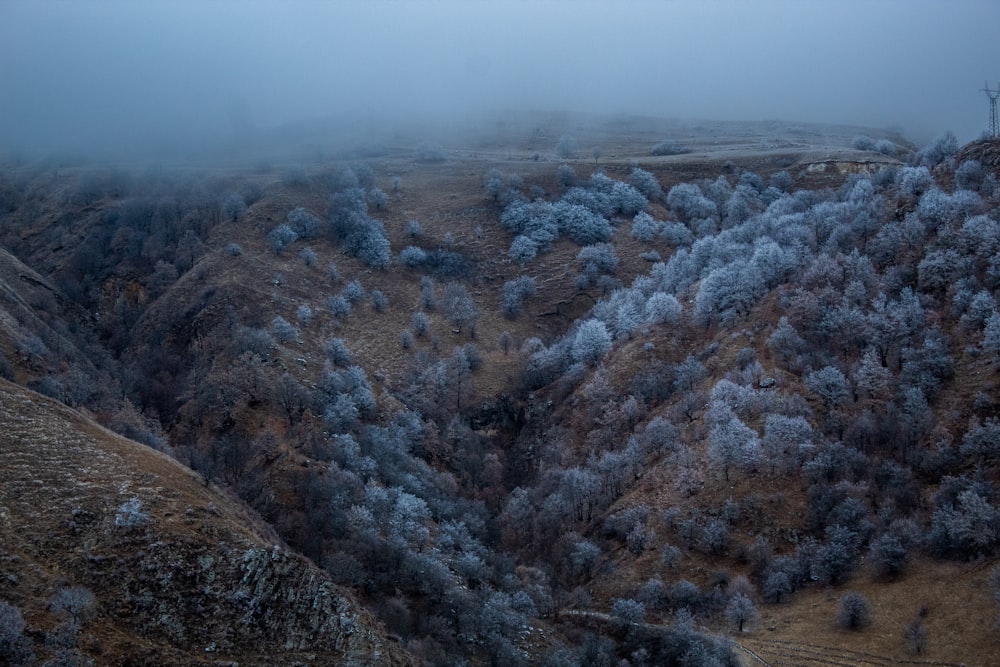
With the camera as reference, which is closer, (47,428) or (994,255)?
(47,428)

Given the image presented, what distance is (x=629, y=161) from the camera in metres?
98.6

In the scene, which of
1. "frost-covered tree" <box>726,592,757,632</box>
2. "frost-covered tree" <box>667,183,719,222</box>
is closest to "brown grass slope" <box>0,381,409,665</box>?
"frost-covered tree" <box>726,592,757,632</box>

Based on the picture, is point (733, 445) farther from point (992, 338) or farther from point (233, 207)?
point (233, 207)

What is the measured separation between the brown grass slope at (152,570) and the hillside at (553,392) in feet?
0.76

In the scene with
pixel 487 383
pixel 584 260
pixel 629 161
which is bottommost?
pixel 487 383

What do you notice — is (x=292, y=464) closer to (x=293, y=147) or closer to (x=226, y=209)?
(x=226, y=209)

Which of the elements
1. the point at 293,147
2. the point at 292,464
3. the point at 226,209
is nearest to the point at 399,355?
the point at 292,464

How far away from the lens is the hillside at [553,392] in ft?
126

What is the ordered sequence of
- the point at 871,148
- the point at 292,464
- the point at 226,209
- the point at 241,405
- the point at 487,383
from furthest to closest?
1. the point at 871,148
2. the point at 226,209
3. the point at 487,383
4. the point at 241,405
5. the point at 292,464

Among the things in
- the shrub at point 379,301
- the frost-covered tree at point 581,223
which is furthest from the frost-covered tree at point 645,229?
the shrub at point 379,301

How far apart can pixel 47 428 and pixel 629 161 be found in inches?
3031

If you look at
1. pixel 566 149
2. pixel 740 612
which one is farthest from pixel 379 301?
pixel 566 149

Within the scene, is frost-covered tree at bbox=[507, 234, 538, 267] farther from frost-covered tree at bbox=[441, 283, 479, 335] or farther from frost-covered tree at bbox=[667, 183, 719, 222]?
frost-covered tree at bbox=[667, 183, 719, 222]

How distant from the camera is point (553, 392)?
209 ft
